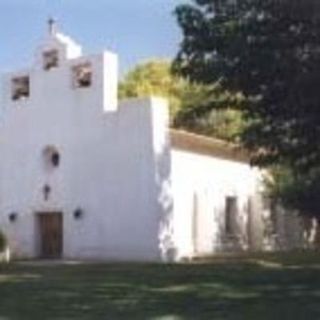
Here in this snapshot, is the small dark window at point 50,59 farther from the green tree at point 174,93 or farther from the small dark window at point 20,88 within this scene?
the green tree at point 174,93

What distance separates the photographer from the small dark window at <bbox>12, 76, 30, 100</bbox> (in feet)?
114

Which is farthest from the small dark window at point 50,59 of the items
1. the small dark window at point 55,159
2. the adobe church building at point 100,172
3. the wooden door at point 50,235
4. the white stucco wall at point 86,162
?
the wooden door at point 50,235

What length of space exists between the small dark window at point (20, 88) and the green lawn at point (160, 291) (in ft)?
29.5

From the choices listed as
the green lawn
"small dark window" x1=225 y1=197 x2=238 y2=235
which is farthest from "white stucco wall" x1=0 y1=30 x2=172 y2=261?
"small dark window" x1=225 y1=197 x2=238 y2=235

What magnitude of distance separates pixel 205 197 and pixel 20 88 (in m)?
7.04

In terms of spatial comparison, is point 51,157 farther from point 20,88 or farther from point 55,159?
point 20,88

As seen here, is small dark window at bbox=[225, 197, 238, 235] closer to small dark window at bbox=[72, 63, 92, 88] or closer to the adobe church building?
the adobe church building

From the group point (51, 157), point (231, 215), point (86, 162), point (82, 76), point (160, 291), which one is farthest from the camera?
point (231, 215)

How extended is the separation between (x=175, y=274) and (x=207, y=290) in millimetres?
4377

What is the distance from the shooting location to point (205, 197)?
113 ft

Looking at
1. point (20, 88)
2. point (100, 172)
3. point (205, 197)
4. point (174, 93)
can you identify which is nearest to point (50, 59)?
point (20, 88)

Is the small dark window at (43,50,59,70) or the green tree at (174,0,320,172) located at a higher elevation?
the small dark window at (43,50,59,70)

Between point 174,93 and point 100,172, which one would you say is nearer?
point 100,172

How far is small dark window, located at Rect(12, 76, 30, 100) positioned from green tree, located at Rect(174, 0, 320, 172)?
38.9 ft
